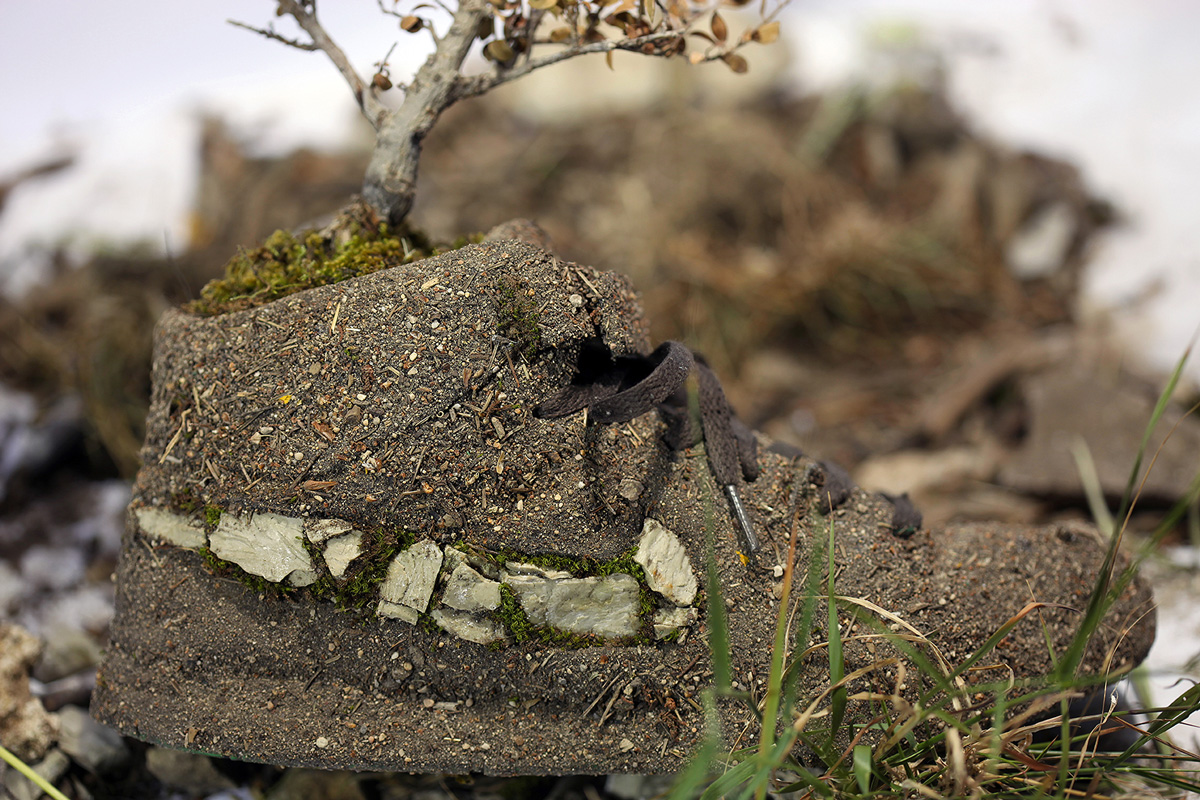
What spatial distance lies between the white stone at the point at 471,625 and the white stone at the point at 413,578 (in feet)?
0.12

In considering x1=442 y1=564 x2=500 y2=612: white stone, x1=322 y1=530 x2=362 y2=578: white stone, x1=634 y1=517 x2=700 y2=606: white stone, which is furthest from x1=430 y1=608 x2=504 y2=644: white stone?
x1=634 y1=517 x2=700 y2=606: white stone

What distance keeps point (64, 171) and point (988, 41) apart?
530 centimetres

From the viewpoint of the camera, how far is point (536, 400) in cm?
131

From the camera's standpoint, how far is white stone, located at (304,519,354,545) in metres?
1.31

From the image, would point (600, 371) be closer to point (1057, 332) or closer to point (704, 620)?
point (704, 620)

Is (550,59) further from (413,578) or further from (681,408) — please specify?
(413,578)

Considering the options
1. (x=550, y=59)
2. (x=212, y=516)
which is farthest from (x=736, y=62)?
(x=212, y=516)

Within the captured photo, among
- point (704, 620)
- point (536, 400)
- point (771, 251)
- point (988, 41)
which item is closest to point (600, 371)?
point (536, 400)

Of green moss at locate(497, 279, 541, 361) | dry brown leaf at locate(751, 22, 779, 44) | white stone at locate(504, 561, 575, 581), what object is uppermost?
dry brown leaf at locate(751, 22, 779, 44)

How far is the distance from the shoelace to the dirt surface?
31mm

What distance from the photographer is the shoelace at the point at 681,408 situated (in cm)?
130

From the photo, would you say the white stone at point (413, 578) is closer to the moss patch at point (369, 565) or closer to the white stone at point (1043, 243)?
the moss patch at point (369, 565)

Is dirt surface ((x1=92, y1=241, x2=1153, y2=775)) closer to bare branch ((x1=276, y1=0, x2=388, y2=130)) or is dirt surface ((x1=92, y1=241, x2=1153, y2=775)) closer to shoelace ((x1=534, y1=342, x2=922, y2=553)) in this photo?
shoelace ((x1=534, y1=342, x2=922, y2=553))

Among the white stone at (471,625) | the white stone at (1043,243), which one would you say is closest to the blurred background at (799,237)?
the white stone at (1043,243)
